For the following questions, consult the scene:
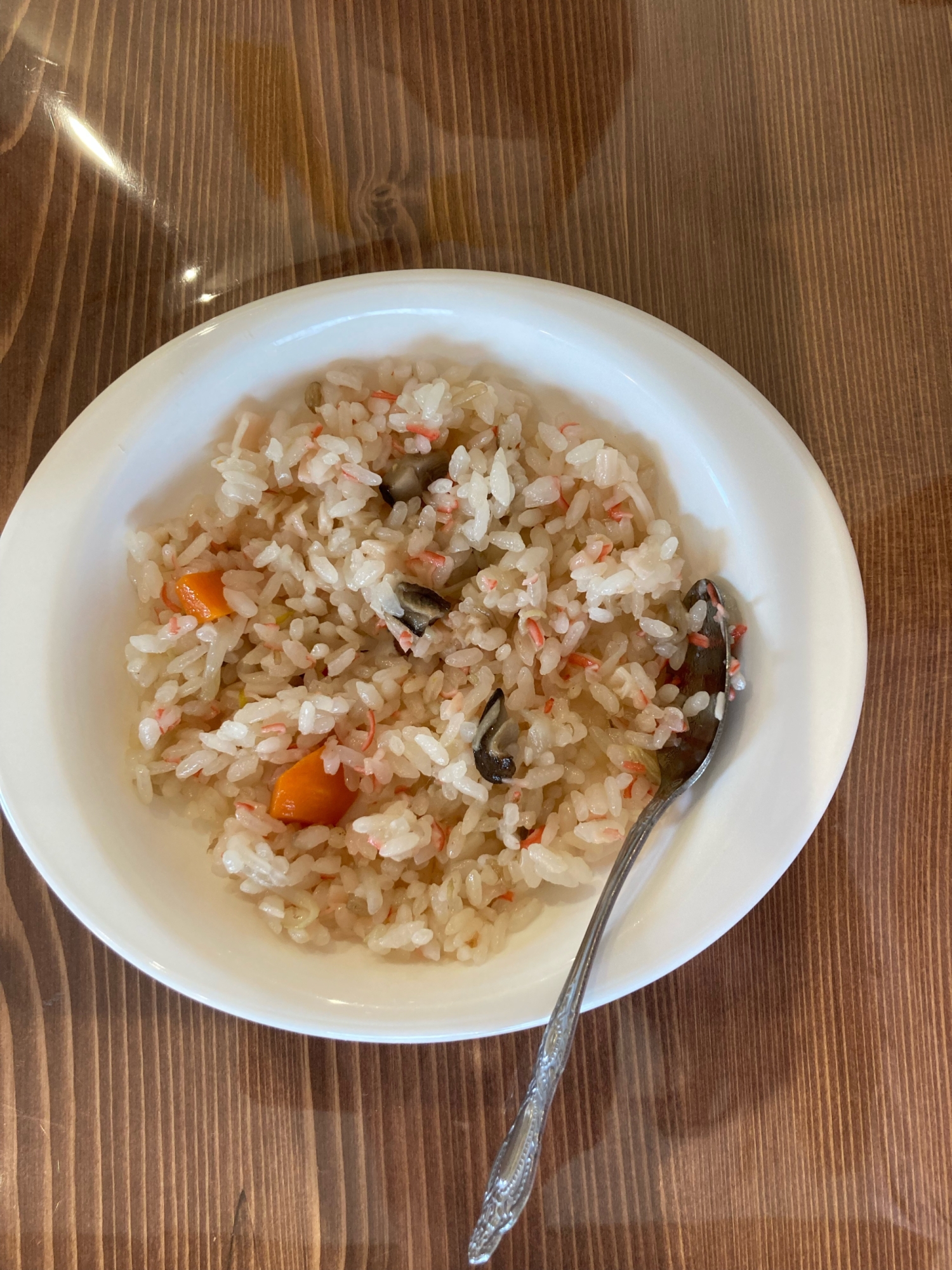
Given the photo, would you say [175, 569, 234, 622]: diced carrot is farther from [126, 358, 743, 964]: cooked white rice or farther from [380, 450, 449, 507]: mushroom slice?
[380, 450, 449, 507]: mushroom slice

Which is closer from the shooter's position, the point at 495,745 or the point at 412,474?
the point at 495,745

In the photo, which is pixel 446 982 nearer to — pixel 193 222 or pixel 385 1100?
pixel 385 1100

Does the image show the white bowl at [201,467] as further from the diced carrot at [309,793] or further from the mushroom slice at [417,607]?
the mushroom slice at [417,607]

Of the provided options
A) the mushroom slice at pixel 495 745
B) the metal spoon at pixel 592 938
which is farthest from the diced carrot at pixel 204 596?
the metal spoon at pixel 592 938

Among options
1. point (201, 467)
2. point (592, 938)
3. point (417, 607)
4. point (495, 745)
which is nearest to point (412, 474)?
point (417, 607)

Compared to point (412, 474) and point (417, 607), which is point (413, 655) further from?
point (412, 474)
